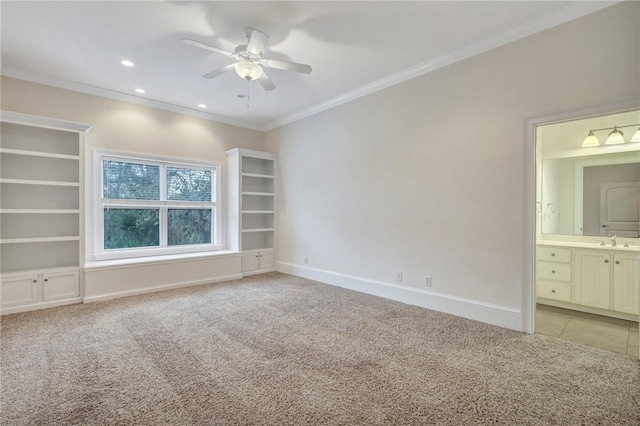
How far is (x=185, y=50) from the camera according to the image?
11.0 feet

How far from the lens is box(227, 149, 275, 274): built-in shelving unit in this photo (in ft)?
18.6

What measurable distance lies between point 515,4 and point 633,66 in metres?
1.06

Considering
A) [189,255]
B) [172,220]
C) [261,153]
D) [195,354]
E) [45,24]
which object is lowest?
[195,354]

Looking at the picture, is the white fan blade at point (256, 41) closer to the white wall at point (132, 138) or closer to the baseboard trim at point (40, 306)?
the white wall at point (132, 138)

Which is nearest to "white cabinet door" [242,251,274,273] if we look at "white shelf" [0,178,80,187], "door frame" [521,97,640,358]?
"white shelf" [0,178,80,187]

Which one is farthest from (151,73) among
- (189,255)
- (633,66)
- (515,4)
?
(633,66)

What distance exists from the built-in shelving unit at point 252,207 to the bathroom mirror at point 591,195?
4.64 metres

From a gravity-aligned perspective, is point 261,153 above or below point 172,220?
above

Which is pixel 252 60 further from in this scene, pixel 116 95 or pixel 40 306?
Answer: pixel 40 306

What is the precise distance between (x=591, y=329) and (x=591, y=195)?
A: 1.87 metres

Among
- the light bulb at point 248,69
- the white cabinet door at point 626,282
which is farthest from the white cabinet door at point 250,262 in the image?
the white cabinet door at point 626,282

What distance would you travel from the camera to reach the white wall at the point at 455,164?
2.71m

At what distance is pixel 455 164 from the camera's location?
3.53 meters

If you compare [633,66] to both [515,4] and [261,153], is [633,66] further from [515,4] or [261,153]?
[261,153]
